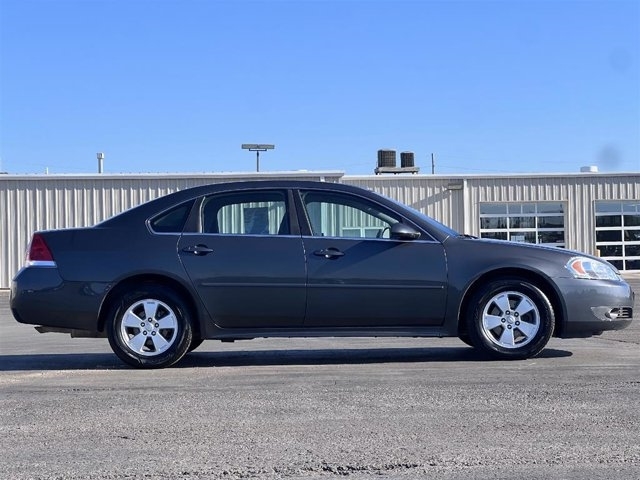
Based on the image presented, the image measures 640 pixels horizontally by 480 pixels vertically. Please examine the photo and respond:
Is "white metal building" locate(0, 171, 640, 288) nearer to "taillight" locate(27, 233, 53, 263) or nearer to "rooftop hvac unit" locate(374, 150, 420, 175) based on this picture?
"rooftop hvac unit" locate(374, 150, 420, 175)

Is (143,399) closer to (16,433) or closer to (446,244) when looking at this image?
(16,433)

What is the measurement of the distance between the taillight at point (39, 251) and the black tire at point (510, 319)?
3.53 metres

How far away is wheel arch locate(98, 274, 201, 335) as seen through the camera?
722cm

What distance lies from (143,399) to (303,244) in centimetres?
203

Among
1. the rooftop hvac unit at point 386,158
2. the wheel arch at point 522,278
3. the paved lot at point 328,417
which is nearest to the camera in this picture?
the paved lot at point 328,417

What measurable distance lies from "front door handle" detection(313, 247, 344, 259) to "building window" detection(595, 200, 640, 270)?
24970 millimetres

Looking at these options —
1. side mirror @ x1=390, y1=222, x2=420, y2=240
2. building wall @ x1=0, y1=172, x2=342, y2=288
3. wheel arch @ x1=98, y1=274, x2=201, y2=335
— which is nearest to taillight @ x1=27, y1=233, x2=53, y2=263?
wheel arch @ x1=98, y1=274, x2=201, y2=335

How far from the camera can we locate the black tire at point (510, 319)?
23.6 ft

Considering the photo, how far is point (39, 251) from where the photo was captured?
7336 mm

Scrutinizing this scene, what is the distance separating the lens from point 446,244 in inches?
286

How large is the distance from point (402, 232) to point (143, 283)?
7.17 ft

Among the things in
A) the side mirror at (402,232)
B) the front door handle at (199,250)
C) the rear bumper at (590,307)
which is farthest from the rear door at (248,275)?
the rear bumper at (590,307)

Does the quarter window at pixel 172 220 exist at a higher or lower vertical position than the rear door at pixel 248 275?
higher

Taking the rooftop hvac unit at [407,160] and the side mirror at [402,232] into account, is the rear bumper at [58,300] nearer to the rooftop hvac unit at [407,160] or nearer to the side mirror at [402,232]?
the side mirror at [402,232]
